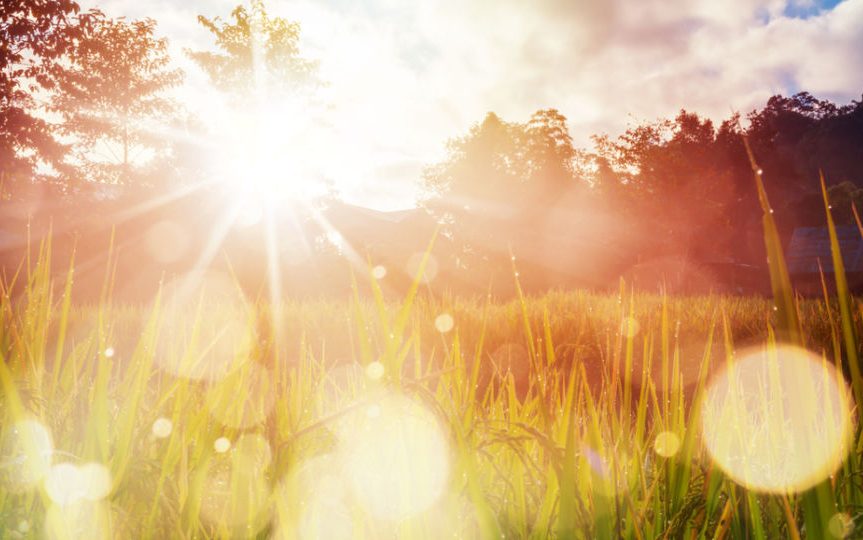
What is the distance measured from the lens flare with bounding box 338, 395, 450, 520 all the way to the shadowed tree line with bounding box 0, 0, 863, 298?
55.3 ft

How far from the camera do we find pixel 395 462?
1168 mm

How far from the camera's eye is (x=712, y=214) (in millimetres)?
26547

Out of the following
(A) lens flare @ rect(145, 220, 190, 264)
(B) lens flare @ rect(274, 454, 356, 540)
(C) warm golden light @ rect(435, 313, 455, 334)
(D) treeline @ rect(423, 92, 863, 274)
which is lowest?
(B) lens flare @ rect(274, 454, 356, 540)

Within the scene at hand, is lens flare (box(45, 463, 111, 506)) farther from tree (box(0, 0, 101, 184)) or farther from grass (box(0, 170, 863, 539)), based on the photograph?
tree (box(0, 0, 101, 184))

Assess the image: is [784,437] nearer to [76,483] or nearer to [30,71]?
[76,483]

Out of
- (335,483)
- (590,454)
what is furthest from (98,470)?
(590,454)

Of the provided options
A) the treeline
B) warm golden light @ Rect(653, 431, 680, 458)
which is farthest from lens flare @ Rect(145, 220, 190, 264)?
warm golden light @ Rect(653, 431, 680, 458)

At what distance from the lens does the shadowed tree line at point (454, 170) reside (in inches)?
751

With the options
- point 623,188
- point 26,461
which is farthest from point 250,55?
point 26,461

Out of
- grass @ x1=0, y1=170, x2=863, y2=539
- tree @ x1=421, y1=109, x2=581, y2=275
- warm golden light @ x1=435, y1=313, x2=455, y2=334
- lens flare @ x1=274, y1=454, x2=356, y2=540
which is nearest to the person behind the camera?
grass @ x1=0, y1=170, x2=863, y2=539

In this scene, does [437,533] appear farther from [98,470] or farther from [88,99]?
[88,99]

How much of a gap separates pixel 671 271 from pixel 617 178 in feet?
17.2

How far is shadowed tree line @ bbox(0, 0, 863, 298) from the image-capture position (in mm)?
19078

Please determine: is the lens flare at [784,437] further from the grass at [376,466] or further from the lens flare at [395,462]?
the lens flare at [395,462]
